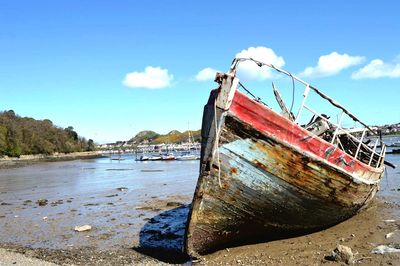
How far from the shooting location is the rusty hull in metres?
7.98

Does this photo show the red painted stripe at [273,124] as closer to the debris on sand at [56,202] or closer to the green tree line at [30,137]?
the debris on sand at [56,202]

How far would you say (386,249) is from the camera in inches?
330

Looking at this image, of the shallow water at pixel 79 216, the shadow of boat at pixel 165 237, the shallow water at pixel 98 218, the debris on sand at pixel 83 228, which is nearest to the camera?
the shadow of boat at pixel 165 237

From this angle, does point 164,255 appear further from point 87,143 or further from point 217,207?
point 87,143

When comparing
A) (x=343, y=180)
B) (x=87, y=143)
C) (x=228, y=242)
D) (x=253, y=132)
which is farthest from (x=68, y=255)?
(x=87, y=143)

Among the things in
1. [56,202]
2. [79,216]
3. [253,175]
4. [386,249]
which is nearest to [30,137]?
[56,202]

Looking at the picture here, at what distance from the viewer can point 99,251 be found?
9539mm

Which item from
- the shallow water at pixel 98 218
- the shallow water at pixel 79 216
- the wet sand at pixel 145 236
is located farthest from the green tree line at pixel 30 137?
the wet sand at pixel 145 236

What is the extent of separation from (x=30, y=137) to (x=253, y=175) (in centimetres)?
11023

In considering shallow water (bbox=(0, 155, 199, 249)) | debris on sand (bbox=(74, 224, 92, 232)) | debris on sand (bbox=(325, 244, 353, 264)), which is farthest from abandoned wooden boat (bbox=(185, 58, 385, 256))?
debris on sand (bbox=(74, 224, 92, 232))

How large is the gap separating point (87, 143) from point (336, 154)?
148 meters

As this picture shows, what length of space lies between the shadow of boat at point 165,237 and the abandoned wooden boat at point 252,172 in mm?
758

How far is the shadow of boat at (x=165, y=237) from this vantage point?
8882 mm

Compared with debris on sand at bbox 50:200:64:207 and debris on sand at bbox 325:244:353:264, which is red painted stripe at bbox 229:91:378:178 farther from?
debris on sand at bbox 50:200:64:207
